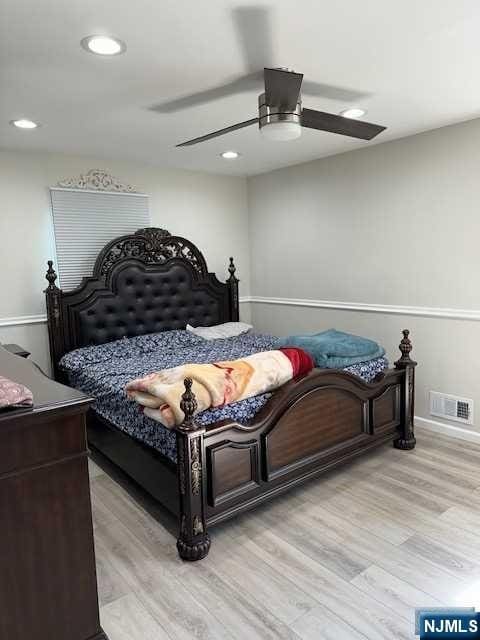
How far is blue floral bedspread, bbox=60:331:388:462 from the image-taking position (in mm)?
2365

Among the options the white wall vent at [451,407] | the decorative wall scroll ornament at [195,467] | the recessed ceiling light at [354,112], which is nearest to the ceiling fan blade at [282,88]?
the recessed ceiling light at [354,112]

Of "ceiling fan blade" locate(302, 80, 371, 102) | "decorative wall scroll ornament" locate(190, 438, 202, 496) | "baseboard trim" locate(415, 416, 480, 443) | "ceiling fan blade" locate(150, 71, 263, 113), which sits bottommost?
"baseboard trim" locate(415, 416, 480, 443)

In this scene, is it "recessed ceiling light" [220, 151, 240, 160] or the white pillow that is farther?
the white pillow

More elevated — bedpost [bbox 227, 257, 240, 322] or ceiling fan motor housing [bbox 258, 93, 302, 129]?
ceiling fan motor housing [bbox 258, 93, 302, 129]

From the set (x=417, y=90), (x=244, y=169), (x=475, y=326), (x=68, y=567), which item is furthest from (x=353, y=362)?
(x=244, y=169)

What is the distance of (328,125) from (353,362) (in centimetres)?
152

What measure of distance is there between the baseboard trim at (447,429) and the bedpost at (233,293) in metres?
2.08

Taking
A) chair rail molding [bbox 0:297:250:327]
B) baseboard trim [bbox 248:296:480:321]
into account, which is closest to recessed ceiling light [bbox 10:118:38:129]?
chair rail molding [bbox 0:297:250:327]

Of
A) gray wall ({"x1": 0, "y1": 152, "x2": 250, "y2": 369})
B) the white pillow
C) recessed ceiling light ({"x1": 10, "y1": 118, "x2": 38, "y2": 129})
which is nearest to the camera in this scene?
recessed ceiling light ({"x1": 10, "y1": 118, "x2": 38, "y2": 129})

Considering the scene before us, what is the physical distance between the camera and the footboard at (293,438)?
2146 millimetres

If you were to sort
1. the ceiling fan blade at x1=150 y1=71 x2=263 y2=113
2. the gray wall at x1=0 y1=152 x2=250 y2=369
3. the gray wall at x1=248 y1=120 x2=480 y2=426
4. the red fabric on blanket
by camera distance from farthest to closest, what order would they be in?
the gray wall at x1=0 y1=152 x2=250 y2=369
the gray wall at x1=248 y1=120 x2=480 y2=426
the red fabric on blanket
the ceiling fan blade at x1=150 y1=71 x2=263 y2=113

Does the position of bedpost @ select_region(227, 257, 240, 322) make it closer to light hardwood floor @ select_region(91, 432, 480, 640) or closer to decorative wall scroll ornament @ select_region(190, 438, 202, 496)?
light hardwood floor @ select_region(91, 432, 480, 640)

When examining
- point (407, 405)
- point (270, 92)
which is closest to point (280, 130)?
point (270, 92)

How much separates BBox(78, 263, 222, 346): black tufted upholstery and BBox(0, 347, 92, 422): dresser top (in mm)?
1961
